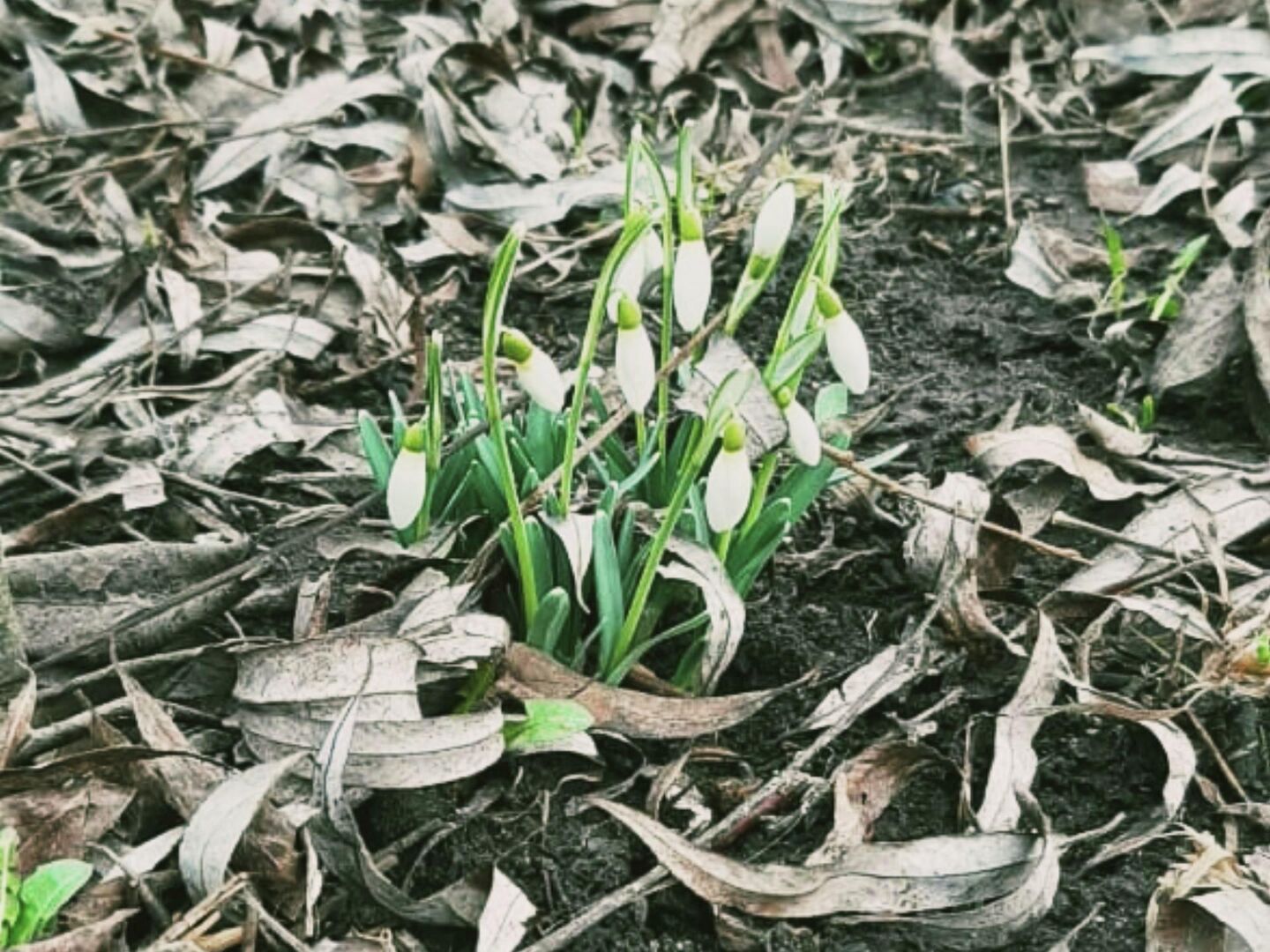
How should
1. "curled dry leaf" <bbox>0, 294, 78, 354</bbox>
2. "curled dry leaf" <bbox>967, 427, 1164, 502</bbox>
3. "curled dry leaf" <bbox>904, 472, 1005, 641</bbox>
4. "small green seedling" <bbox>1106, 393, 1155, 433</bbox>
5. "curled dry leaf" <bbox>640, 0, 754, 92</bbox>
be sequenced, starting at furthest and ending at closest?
"curled dry leaf" <bbox>640, 0, 754, 92</bbox>
"curled dry leaf" <bbox>0, 294, 78, 354</bbox>
"small green seedling" <bbox>1106, 393, 1155, 433</bbox>
"curled dry leaf" <bbox>967, 427, 1164, 502</bbox>
"curled dry leaf" <bbox>904, 472, 1005, 641</bbox>

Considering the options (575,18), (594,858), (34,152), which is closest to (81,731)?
(594,858)

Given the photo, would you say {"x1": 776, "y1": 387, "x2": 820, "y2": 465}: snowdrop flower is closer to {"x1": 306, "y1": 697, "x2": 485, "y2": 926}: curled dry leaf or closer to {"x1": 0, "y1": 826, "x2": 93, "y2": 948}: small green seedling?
{"x1": 306, "y1": 697, "x2": 485, "y2": 926}: curled dry leaf

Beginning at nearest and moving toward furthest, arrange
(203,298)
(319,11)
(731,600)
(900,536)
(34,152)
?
(731,600) → (900,536) → (203,298) → (34,152) → (319,11)

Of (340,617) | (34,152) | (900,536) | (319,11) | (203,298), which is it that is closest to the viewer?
(340,617)

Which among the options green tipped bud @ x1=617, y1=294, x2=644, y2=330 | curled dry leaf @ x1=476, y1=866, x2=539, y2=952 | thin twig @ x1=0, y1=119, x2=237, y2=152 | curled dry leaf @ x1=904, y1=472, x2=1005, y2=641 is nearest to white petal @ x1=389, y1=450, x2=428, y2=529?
green tipped bud @ x1=617, y1=294, x2=644, y2=330

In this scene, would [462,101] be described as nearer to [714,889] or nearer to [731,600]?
[731,600]

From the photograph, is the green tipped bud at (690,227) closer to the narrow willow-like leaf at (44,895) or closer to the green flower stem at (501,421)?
the green flower stem at (501,421)

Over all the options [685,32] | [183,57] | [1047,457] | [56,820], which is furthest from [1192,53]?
[56,820]
